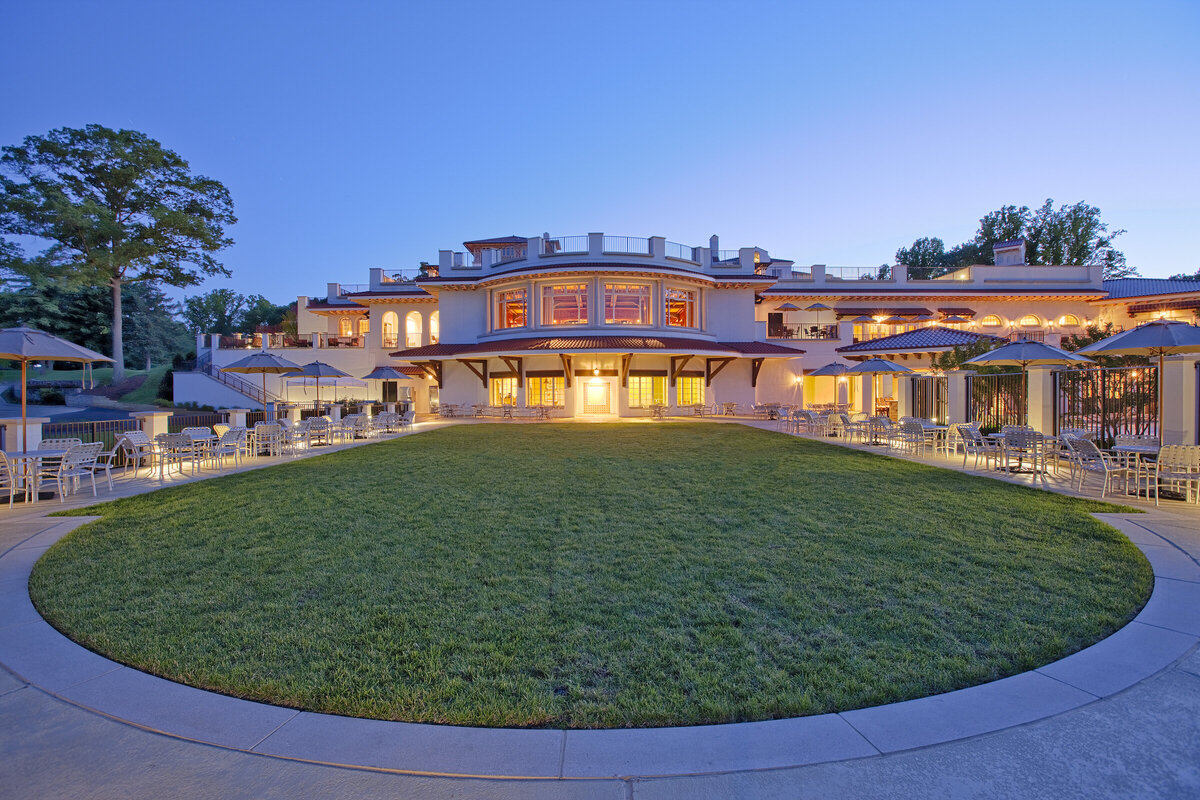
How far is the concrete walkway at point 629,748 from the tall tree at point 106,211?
39.4m

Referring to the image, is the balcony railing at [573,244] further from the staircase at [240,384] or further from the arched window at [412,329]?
the staircase at [240,384]

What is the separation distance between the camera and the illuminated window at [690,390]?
29.4 meters

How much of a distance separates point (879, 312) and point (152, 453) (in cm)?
3719

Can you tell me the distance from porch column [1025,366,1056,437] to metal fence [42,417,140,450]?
21.3 m

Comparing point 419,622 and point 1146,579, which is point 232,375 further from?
point 1146,579

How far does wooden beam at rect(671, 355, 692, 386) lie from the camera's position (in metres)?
27.8

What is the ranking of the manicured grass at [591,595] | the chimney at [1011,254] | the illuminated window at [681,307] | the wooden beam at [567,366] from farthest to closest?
the chimney at [1011,254], the illuminated window at [681,307], the wooden beam at [567,366], the manicured grass at [591,595]

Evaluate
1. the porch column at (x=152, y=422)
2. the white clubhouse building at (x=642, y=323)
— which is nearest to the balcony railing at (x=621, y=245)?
the white clubhouse building at (x=642, y=323)

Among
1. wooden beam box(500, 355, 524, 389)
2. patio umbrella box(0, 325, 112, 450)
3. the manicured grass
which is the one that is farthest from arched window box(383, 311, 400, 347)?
the manicured grass

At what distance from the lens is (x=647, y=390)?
29.0 metres

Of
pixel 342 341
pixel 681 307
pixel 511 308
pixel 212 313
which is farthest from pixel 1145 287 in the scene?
pixel 212 313

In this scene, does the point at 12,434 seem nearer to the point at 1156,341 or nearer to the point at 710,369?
the point at 1156,341

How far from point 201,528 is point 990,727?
837 centimetres

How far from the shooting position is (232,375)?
33125mm
